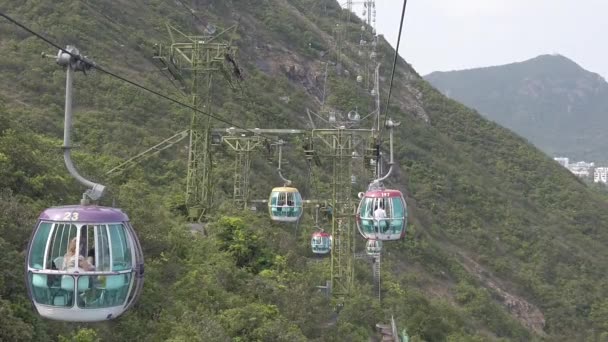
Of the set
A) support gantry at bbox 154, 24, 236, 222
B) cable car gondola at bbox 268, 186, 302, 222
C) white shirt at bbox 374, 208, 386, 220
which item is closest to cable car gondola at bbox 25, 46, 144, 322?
white shirt at bbox 374, 208, 386, 220

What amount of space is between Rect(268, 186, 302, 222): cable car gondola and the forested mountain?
42.5 inches

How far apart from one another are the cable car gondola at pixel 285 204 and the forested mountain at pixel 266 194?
1080 mm

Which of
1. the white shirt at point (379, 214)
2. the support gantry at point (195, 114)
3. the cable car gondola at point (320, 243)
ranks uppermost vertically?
the support gantry at point (195, 114)

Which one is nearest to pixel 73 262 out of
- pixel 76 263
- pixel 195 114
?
pixel 76 263

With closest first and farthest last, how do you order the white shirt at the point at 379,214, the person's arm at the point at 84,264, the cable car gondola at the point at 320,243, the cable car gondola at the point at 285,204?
the person's arm at the point at 84,264 → the white shirt at the point at 379,214 → the cable car gondola at the point at 285,204 → the cable car gondola at the point at 320,243

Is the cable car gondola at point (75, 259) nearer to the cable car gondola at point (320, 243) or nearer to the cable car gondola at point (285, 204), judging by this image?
the cable car gondola at point (285, 204)

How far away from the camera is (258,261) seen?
1798 centimetres

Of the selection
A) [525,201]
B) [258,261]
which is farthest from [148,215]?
[525,201]

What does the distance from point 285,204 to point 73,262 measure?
11.8m

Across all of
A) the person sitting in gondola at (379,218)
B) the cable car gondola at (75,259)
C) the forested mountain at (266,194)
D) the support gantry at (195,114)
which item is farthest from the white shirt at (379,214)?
the support gantry at (195,114)

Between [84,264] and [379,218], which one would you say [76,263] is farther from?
[379,218]

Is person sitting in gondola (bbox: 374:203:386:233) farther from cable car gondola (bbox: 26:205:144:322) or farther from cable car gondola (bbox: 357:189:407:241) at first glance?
cable car gondola (bbox: 26:205:144:322)

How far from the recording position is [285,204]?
17.8 meters

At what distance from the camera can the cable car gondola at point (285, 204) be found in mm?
17781
